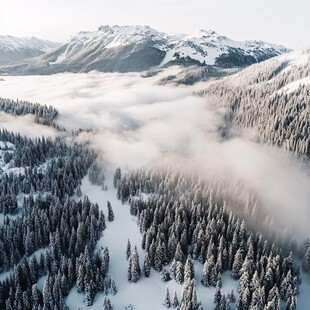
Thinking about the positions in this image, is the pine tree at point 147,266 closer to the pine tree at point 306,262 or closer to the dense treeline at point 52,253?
the dense treeline at point 52,253

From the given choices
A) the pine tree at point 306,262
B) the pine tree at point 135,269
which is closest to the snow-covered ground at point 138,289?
the pine tree at point 135,269

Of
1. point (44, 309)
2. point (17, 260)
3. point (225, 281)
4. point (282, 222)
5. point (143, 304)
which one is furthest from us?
point (282, 222)

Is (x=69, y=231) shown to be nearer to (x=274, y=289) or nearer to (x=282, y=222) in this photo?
(x=274, y=289)

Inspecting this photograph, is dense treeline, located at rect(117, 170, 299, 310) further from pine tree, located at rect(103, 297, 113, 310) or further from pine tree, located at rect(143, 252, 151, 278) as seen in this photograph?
pine tree, located at rect(103, 297, 113, 310)

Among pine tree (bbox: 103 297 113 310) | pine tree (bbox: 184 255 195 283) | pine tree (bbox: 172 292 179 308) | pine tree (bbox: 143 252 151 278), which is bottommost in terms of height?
pine tree (bbox: 103 297 113 310)

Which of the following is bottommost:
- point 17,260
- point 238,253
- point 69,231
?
point 17,260

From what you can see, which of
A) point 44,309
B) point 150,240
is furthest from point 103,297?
point 150,240

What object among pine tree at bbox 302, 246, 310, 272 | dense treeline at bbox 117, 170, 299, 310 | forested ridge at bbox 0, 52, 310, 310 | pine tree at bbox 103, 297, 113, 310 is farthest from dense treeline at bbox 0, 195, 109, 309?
pine tree at bbox 302, 246, 310, 272

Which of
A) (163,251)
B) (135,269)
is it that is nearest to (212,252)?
(163,251)
